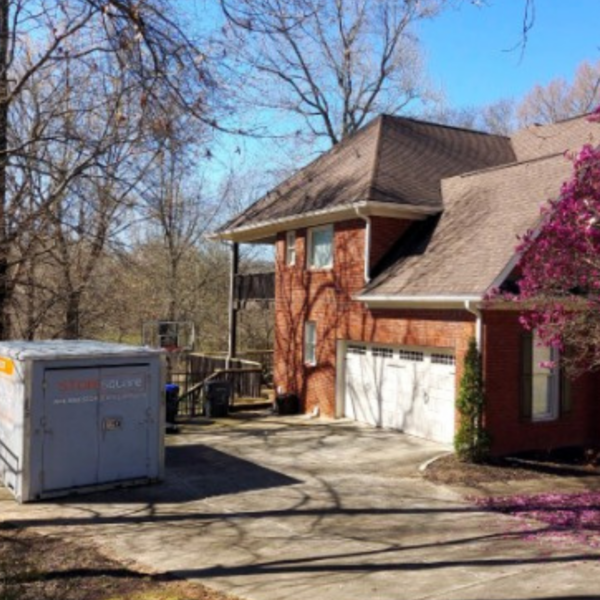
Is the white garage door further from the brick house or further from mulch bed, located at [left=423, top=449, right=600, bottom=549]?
mulch bed, located at [left=423, top=449, right=600, bottom=549]

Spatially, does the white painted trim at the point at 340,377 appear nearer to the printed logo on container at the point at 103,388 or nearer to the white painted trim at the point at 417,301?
the white painted trim at the point at 417,301

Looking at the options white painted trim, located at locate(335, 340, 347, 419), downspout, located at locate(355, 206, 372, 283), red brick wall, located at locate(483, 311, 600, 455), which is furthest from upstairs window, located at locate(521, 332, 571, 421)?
white painted trim, located at locate(335, 340, 347, 419)

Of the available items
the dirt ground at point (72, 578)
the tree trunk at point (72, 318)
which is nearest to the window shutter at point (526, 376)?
the dirt ground at point (72, 578)

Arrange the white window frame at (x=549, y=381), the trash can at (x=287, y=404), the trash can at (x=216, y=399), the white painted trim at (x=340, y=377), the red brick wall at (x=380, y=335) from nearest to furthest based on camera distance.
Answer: the red brick wall at (x=380, y=335), the white window frame at (x=549, y=381), the white painted trim at (x=340, y=377), the trash can at (x=216, y=399), the trash can at (x=287, y=404)

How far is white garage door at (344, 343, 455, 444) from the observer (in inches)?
607

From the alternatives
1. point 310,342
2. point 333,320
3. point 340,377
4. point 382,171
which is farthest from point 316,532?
point 382,171

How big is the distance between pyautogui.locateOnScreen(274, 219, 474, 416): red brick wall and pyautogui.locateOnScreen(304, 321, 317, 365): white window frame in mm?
173

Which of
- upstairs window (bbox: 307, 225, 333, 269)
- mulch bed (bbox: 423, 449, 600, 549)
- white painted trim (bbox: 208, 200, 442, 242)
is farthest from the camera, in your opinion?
upstairs window (bbox: 307, 225, 333, 269)

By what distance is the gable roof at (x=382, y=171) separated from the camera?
720 inches

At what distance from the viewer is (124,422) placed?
1114cm

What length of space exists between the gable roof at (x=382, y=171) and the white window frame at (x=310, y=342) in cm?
314

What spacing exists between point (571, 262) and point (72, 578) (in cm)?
790

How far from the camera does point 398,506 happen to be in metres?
10.3

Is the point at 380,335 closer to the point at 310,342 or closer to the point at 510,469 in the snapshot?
the point at 310,342
